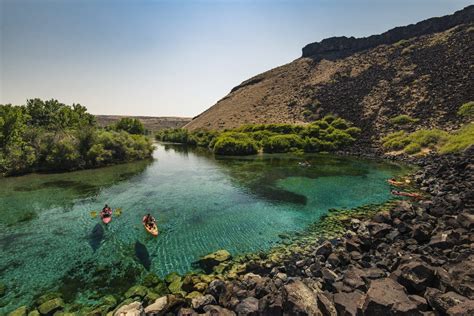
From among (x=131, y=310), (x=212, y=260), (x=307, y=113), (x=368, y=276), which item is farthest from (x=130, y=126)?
(x=368, y=276)

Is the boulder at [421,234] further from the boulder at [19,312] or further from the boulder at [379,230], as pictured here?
the boulder at [19,312]

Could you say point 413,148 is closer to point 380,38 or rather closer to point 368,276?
point 368,276

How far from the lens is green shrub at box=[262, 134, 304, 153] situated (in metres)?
75.1

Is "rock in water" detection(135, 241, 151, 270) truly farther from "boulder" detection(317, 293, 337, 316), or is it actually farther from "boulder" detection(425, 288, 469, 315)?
"boulder" detection(425, 288, 469, 315)

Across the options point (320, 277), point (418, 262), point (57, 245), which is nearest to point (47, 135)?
point (57, 245)

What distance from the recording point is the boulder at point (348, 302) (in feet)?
32.1

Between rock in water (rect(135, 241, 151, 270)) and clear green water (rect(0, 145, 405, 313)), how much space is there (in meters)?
0.07

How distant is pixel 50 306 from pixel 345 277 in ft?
49.8

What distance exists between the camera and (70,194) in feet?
118

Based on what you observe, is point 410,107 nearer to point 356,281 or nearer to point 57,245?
point 356,281

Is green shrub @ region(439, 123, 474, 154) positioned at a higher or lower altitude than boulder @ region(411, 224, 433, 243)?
higher

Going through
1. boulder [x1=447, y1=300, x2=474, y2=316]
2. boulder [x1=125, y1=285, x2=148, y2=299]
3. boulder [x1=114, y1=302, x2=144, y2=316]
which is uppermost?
boulder [x1=447, y1=300, x2=474, y2=316]

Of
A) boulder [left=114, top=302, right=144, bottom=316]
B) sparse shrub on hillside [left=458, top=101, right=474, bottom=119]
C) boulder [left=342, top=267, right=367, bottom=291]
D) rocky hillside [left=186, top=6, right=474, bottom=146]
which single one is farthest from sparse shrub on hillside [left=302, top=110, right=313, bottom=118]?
boulder [left=114, top=302, right=144, bottom=316]

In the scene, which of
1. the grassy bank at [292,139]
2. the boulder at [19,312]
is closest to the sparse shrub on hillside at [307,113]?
the grassy bank at [292,139]
